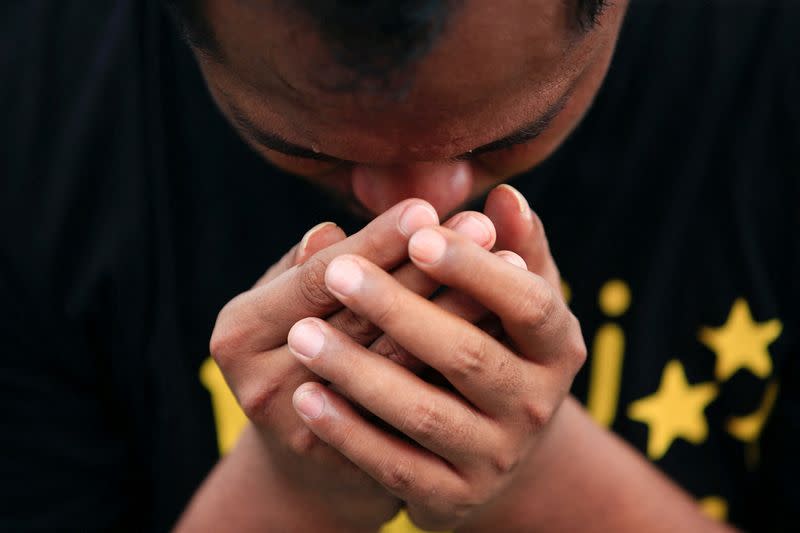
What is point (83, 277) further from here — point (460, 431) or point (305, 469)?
point (460, 431)

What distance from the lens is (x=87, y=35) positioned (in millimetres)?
937

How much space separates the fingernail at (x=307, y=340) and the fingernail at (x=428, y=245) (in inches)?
4.1

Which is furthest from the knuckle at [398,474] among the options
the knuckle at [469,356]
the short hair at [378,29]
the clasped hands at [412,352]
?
the short hair at [378,29]

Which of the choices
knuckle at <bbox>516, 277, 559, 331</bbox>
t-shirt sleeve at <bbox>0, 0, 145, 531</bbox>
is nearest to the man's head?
knuckle at <bbox>516, 277, 559, 331</bbox>

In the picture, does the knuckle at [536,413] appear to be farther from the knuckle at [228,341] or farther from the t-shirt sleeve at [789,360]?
the t-shirt sleeve at [789,360]

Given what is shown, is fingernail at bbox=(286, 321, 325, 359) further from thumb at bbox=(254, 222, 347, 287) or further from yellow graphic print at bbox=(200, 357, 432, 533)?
yellow graphic print at bbox=(200, 357, 432, 533)

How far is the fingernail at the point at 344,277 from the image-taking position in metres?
0.59

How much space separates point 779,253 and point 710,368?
0.16m

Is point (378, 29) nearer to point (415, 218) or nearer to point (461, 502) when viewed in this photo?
point (415, 218)

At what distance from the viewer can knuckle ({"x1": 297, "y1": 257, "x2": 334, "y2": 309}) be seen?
0.63 m

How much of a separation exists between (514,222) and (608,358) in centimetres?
38

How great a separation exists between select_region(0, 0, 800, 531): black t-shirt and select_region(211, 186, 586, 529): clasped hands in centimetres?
26

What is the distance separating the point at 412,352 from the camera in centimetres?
61

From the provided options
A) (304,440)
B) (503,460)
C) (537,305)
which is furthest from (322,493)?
(537,305)
